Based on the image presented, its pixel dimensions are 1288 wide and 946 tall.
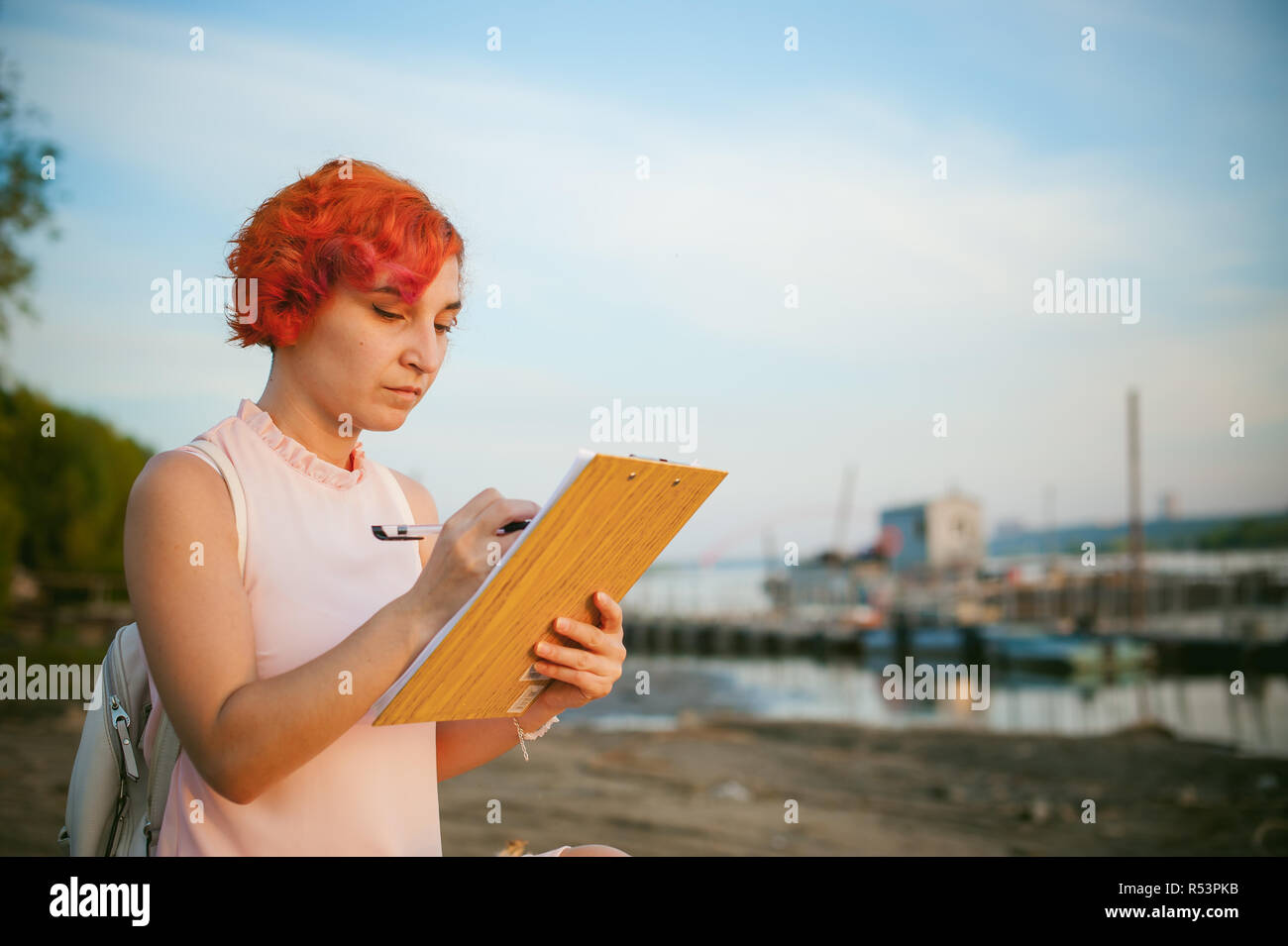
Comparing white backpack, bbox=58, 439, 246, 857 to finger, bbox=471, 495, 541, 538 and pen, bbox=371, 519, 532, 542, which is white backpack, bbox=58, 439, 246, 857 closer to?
pen, bbox=371, 519, 532, 542

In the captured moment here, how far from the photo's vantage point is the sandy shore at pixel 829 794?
31.9 feet

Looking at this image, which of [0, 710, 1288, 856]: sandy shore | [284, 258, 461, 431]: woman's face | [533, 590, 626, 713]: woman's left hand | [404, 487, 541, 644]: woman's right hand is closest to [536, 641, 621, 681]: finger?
[533, 590, 626, 713]: woman's left hand

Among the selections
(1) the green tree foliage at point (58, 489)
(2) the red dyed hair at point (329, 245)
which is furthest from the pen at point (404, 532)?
(1) the green tree foliage at point (58, 489)

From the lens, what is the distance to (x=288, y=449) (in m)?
1.99

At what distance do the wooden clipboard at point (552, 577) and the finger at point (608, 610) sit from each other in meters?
0.01

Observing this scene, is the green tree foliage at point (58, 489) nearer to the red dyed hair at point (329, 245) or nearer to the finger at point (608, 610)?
the red dyed hair at point (329, 245)

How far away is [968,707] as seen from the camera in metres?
30.5

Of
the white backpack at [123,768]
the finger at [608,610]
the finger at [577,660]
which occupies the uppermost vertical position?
the finger at [608,610]

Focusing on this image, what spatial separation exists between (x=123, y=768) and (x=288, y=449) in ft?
2.12

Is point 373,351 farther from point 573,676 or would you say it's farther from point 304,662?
point 573,676

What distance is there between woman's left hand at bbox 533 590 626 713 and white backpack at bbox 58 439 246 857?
57 cm
